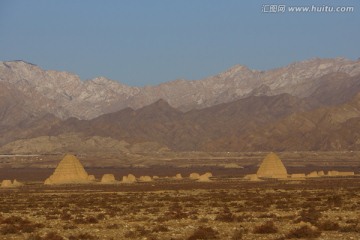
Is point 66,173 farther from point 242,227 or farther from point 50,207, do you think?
point 242,227

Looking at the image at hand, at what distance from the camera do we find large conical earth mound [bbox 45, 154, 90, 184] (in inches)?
4109

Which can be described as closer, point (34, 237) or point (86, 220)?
point (34, 237)

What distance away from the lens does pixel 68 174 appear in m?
105

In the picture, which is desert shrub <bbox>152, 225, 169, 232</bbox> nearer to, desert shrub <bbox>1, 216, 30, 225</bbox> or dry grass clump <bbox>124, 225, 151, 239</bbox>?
dry grass clump <bbox>124, 225, 151, 239</bbox>

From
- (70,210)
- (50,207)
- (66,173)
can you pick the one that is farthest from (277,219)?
(66,173)

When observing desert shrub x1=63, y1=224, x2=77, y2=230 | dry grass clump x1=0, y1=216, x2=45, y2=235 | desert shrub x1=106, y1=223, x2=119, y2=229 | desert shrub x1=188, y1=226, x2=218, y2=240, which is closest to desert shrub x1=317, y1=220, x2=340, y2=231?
desert shrub x1=188, y1=226, x2=218, y2=240

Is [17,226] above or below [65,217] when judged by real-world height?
below

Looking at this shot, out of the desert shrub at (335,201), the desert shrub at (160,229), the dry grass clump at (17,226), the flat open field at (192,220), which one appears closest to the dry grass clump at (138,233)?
the flat open field at (192,220)

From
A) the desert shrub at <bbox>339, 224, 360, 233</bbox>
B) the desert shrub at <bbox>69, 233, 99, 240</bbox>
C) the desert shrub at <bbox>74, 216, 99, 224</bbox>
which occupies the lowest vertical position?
the desert shrub at <bbox>69, 233, 99, 240</bbox>

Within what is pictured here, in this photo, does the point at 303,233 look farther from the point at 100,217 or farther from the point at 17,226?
the point at 100,217

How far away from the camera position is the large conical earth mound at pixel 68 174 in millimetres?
104375

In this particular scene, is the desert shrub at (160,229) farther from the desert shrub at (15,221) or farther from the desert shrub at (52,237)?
the desert shrub at (15,221)

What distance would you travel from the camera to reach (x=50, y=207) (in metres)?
52.8

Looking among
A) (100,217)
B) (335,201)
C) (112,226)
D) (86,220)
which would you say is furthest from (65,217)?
(335,201)
